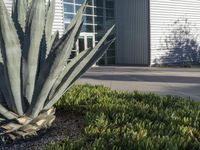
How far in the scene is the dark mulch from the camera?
4570mm

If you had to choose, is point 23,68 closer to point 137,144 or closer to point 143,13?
point 137,144

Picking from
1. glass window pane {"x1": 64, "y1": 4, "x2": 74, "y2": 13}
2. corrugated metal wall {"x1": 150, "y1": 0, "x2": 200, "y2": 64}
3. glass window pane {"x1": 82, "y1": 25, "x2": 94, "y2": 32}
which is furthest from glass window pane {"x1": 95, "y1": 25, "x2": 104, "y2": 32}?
corrugated metal wall {"x1": 150, "y1": 0, "x2": 200, "y2": 64}

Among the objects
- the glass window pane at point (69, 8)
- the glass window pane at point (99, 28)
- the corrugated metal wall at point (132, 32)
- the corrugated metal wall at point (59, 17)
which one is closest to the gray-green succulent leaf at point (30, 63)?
the corrugated metal wall at point (59, 17)

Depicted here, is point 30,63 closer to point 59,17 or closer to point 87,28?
point 59,17

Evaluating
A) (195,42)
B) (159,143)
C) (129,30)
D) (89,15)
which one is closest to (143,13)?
(129,30)

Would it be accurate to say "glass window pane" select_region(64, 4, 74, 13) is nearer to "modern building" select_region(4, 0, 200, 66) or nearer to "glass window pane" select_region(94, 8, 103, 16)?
"modern building" select_region(4, 0, 200, 66)

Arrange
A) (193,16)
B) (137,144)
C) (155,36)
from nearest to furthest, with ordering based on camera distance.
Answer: (137,144) → (155,36) → (193,16)

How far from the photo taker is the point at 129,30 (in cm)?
2803

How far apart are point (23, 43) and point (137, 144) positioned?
1.82 metres

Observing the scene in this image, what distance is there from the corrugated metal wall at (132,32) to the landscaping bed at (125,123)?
20.2m

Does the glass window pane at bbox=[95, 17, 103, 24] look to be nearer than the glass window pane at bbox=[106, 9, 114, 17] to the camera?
Yes

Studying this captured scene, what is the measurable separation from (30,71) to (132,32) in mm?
23598

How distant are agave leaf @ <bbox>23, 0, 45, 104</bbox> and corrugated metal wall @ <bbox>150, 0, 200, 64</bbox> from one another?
2251 cm

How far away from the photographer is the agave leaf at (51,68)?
14.9ft
